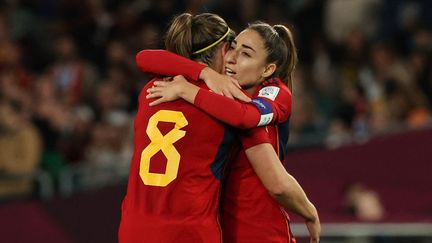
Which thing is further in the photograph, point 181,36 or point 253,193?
point 253,193

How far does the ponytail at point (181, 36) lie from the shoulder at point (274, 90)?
0.35m

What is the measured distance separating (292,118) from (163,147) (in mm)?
6025

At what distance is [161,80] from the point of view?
16.6 ft

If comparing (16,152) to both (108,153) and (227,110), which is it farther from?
(227,110)

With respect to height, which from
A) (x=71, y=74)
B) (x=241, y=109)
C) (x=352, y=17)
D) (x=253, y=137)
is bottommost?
(x=253, y=137)

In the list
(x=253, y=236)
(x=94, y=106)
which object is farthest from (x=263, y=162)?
(x=94, y=106)

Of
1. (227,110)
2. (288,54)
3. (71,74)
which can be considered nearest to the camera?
(227,110)

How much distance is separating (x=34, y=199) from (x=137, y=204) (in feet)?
16.1

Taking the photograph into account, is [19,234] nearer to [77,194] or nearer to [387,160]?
[77,194]

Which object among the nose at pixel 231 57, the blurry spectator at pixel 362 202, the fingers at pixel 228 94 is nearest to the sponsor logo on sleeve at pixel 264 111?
the fingers at pixel 228 94

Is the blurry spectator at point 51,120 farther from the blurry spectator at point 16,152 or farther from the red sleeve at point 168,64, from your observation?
the red sleeve at point 168,64

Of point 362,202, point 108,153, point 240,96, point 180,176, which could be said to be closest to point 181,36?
point 240,96

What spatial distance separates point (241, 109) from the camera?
188 inches

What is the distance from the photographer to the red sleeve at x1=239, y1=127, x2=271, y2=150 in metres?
4.86
